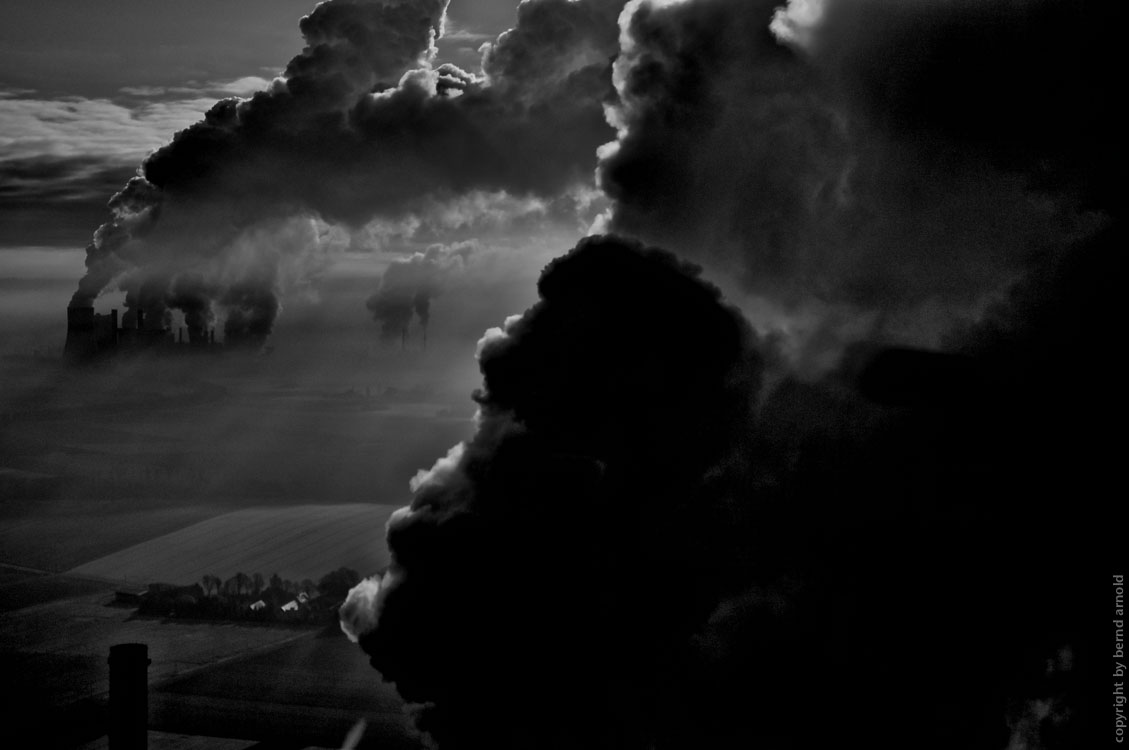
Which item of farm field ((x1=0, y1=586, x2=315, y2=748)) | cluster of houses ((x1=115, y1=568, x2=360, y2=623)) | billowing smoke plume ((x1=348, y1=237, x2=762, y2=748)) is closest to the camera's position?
billowing smoke plume ((x1=348, y1=237, x2=762, y2=748))

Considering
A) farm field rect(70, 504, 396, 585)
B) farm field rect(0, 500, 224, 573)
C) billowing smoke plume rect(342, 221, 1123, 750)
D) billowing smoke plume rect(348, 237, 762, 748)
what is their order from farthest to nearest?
1. farm field rect(0, 500, 224, 573)
2. farm field rect(70, 504, 396, 585)
3. billowing smoke plume rect(342, 221, 1123, 750)
4. billowing smoke plume rect(348, 237, 762, 748)

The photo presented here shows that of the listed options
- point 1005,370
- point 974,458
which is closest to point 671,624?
point 974,458

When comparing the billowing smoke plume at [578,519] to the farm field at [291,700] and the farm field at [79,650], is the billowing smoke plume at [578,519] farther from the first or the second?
the farm field at [79,650]

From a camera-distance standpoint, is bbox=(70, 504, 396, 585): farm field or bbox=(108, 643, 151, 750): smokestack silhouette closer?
bbox=(108, 643, 151, 750): smokestack silhouette

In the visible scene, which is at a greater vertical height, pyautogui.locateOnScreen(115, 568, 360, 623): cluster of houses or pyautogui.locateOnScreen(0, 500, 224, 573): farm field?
pyautogui.locateOnScreen(0, 500, 224, 573): farm field

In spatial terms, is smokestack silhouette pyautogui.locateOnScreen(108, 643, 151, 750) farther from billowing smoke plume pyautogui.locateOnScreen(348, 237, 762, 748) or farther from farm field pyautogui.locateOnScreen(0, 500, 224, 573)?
farm field pyautogui.locateOnScreen(0, 500, 224, 573)

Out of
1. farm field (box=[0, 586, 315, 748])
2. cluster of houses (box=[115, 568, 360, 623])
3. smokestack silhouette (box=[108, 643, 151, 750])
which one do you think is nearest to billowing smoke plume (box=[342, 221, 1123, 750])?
smokestack silhouette (box=[108, 643, 151, 750])

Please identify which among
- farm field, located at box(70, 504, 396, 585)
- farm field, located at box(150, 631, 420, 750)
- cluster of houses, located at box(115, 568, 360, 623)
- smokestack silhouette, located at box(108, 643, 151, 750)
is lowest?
farm field, located at box(150, 631, 420, 750)
